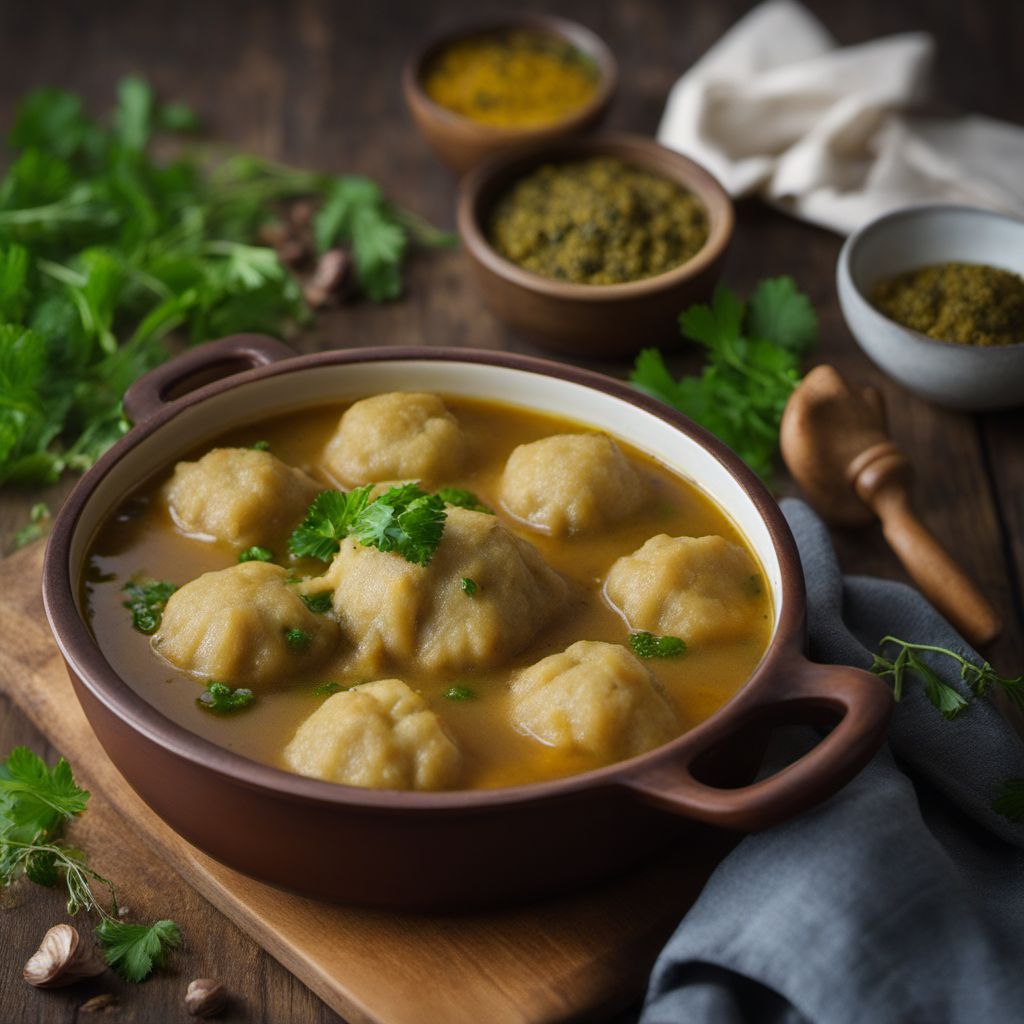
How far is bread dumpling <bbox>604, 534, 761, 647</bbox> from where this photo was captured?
3.34 meters

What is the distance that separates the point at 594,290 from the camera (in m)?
4.94

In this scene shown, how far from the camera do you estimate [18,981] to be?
124 inches

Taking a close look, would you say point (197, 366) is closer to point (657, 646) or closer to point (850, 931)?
point (657, 646)

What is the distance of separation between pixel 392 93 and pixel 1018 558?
12.8 feet

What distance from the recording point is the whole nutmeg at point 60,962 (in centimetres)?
307

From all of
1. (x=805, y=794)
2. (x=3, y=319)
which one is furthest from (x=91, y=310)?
(x=805, y=794)

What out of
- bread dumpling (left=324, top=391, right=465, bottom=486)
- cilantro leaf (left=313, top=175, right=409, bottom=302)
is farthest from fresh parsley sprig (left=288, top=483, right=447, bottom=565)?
cilantro leaf (left=313, top=175, right=409, bottom=302)

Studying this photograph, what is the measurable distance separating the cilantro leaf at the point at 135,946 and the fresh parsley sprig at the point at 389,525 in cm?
96

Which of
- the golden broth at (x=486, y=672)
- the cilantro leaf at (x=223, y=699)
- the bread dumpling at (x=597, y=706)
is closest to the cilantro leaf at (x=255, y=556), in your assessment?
the golden broth at (x=486, y=672)

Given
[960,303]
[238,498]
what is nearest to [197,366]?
[238,498]

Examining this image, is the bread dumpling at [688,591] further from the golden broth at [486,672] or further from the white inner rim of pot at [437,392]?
the white inner rim of pot at [437,392]

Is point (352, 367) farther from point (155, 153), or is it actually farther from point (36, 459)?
point (155, 153)

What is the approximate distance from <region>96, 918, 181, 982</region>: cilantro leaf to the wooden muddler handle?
2328 millimetres

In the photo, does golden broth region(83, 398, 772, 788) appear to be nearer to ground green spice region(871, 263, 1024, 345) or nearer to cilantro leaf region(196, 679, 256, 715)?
cilantro leaf region(196, 679, 256, 715)
